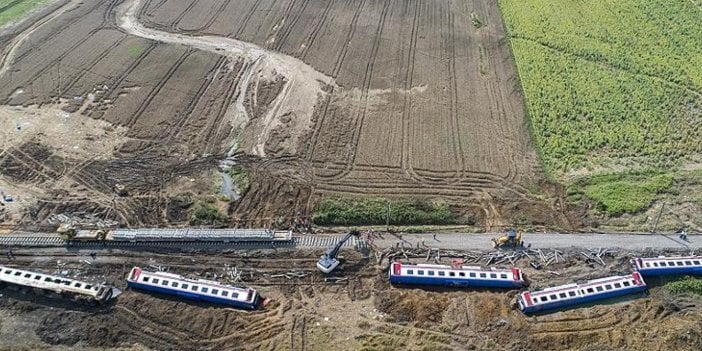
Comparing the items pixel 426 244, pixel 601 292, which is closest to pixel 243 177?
pixel 426 244

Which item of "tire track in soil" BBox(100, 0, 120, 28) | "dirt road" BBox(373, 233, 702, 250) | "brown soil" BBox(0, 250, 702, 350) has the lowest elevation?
"brown soil" BBox(0, 250, 702, 350)

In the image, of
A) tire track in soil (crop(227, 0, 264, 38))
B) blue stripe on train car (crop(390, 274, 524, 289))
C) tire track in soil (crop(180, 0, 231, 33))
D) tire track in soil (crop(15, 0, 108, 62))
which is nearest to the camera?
blue stripe on train car (crop(390, 274, 524, 289))

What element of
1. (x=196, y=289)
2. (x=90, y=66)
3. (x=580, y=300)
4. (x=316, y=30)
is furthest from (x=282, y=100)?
(x=580, y=300)

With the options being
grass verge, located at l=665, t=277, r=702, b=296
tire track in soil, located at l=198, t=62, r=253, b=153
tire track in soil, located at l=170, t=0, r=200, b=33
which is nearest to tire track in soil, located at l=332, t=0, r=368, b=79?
tire track in soil, located at l=198, t=62, r=253, b=153

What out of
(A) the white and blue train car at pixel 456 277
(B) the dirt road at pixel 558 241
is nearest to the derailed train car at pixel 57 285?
(B) the dirt road at pixel 558 241

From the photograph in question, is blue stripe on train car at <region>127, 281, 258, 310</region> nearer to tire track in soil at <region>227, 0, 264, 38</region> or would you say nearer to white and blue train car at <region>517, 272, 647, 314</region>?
white and blue train car at <region>517, 272, 647, 314</region>

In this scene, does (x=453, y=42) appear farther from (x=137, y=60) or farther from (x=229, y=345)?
(x=229, y=345)

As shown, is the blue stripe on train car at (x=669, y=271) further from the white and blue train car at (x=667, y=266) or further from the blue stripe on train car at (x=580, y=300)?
the blue stripe on train car at (x=580, y=300)

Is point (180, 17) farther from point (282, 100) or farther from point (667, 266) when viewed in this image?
point (667, 266)
